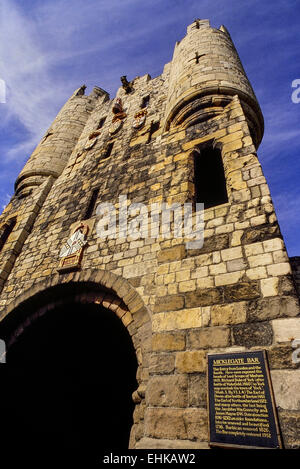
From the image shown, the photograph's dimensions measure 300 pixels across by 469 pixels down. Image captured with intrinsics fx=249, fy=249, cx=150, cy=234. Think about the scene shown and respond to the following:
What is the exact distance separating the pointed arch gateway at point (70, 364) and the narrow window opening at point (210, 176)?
3.01 m

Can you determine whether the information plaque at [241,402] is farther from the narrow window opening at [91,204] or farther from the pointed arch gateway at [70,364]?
the narrow window opening at [91,204]

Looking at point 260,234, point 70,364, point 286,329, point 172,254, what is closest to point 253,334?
point 286,329

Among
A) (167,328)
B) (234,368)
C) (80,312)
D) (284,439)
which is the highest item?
(80,312)

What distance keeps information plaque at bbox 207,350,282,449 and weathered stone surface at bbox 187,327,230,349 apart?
0.14 metres

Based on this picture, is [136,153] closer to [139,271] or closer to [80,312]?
[139,271]

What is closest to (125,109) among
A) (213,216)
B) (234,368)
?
(213,216)

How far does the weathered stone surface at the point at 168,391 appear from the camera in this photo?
2461mm

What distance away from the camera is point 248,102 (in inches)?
218

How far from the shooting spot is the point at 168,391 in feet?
8.35

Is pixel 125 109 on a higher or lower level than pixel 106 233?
higher

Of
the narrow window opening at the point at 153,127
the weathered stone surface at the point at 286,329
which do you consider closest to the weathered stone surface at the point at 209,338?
the weathered stone surface at the point at 286,329

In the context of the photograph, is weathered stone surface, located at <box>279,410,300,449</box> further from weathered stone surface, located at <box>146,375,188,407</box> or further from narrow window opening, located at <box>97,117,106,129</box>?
narrow window opening, located at <box>97,117,106,129</box>

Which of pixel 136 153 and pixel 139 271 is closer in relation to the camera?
pixel 139 271
